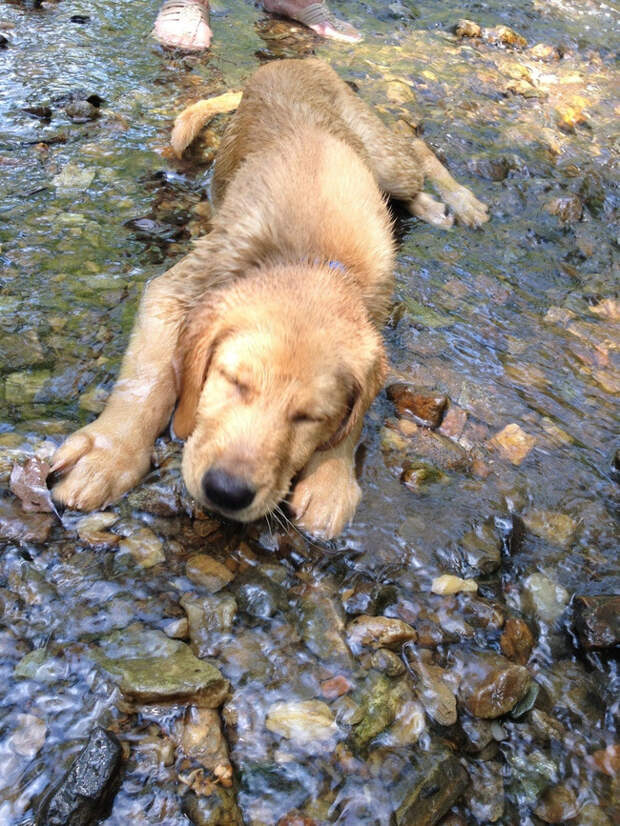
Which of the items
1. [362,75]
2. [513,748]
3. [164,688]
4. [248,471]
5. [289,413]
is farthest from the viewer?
[362,75]

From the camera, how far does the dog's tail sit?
568cm

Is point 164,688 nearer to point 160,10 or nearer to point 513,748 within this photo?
point 513,748

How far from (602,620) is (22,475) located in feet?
8.28

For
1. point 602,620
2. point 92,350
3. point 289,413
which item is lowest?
point 92,350

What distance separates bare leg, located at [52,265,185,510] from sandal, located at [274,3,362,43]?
6.32m

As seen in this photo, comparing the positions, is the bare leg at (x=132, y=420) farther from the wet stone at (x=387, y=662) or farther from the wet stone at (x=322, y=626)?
the wet stone at (x=387, y=662)

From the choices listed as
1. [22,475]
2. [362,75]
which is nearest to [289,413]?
[22,475]

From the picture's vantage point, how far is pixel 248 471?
282cm

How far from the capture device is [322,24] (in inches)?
351

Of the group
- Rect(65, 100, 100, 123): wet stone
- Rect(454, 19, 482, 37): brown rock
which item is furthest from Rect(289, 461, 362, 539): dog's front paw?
Rect(454, 19, 482, 37): brown rock

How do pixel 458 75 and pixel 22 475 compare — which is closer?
pixel 22 475

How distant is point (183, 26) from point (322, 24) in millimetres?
2230

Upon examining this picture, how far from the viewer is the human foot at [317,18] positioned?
8859 millimetres

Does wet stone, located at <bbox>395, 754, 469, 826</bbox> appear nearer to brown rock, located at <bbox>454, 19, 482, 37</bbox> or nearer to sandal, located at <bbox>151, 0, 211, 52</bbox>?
sandal, located at <bbox>151, 0, 211, 52</bbox>
